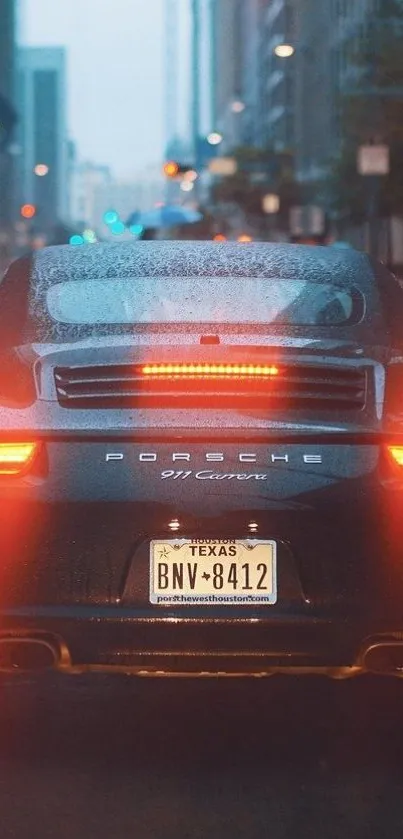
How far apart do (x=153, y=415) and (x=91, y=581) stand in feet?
1.57

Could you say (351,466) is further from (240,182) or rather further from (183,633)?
(240,182)

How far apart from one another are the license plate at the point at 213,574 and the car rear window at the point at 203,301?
39.2 inches

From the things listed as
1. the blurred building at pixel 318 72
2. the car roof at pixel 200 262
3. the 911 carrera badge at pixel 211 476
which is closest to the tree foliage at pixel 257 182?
the blurred building at pixel 318 72

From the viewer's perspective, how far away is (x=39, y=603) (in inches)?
199

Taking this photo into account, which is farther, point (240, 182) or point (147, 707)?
point (240, 182)

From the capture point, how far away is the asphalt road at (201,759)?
15.6 ft

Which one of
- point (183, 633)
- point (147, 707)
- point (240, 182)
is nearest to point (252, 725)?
point (147, 707)

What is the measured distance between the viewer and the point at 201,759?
17.9 feet

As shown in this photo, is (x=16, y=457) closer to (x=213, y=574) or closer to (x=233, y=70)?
(x=213, y=574)

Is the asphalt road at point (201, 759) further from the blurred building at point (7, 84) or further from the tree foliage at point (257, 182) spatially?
the blurred building at point (7, 84)

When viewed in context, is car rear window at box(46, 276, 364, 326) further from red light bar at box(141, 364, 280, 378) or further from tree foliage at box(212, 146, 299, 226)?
tree foliage at box(212, 146, 299, 226)

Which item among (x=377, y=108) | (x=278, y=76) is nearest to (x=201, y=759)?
(x=377, y=108)

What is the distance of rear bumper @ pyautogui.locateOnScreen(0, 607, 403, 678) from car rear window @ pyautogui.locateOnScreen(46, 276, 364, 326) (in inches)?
44.6

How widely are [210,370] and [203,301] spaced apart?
79 cm
